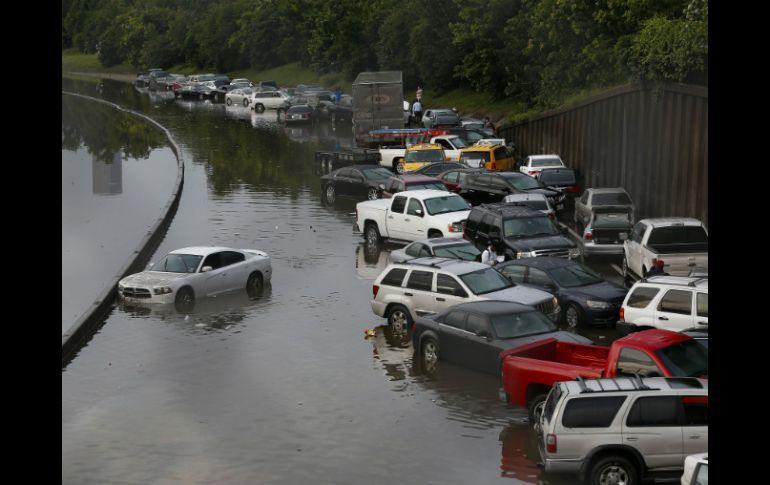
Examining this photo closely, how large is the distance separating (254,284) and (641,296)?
10.5 meters

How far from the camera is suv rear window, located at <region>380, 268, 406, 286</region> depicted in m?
22.6

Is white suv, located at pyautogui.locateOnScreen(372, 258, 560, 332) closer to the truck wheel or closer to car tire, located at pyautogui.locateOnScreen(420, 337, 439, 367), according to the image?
car tire, located at pyautogui.locateOnScreen(420, 337, 439, 367)

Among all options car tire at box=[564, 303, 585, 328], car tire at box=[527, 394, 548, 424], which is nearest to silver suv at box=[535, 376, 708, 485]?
car tire at box=[527, 394, 548, 424]

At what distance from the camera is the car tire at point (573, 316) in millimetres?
22266

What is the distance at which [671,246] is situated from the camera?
2497 centimetres

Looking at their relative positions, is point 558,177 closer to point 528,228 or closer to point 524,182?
point 524,182

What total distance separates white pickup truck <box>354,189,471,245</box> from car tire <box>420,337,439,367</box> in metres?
11.0

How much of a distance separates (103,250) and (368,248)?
815 cm

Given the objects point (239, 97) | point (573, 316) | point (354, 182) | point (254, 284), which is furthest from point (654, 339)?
point (239, 97)

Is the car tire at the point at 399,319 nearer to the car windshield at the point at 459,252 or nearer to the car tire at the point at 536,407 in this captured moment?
the car windshield at the point at 459,252

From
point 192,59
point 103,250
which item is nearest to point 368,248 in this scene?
point 103,250

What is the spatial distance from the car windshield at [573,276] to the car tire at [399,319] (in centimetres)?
331

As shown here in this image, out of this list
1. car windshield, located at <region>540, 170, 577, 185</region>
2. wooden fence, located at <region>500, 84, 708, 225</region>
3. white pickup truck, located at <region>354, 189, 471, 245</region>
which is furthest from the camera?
car windshield, located at <region>540, 170, 577, 185</region>

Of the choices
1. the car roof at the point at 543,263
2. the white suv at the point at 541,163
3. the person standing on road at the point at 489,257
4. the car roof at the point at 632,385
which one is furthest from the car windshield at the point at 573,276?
the white suv at the point at 541,163
